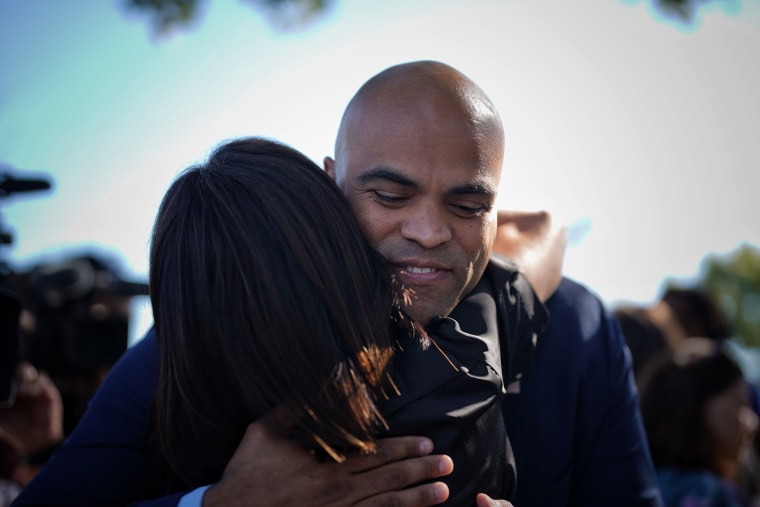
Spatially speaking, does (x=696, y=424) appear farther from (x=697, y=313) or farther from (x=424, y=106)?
(x=424, y=106)

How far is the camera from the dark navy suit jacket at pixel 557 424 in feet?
5.92

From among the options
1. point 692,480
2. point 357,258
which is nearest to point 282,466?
→ point 357,258

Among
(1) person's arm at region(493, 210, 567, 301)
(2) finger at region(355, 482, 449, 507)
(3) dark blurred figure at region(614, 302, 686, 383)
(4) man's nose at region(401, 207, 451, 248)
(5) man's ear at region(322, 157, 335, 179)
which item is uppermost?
(5) man's ear at region(322, 157, 335, 179)

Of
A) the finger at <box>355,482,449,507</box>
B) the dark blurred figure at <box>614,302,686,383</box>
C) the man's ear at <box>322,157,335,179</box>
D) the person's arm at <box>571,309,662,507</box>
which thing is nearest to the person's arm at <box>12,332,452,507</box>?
the finger at <box>355,482,449,507</box>

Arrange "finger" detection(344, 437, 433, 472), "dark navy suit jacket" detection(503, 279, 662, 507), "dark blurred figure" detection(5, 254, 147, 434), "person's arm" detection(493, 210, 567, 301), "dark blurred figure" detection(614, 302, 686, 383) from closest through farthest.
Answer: "finger" detection(344, 437, 433, 472)
"dark navy suit jacket" detection(503, 279, 662, 507)
"person's arm" detection(493, 210, 567, 301)
"dark blurred figure" detection(614, 302, 686, 383)
"dark blurred figure" detection(5, 254, 147, 434)

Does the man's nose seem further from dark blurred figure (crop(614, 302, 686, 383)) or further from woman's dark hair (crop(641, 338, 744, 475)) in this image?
dark blurred figure (crop(614, 302, 686, 383))

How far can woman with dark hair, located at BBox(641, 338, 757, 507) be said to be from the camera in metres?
3.30

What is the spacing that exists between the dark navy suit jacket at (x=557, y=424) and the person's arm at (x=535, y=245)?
82 millimetres

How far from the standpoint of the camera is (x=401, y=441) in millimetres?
1628

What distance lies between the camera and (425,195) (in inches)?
72.7

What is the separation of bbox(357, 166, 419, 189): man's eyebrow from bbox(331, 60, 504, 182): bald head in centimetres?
12

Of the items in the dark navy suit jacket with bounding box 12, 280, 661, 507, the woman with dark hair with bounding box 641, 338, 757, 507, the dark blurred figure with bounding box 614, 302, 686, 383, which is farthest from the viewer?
the dark blurred figure with bounding box 614, 302, 686, 383

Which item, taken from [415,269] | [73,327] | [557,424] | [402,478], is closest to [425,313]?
[415,269]

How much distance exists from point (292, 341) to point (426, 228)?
0.50 meters
